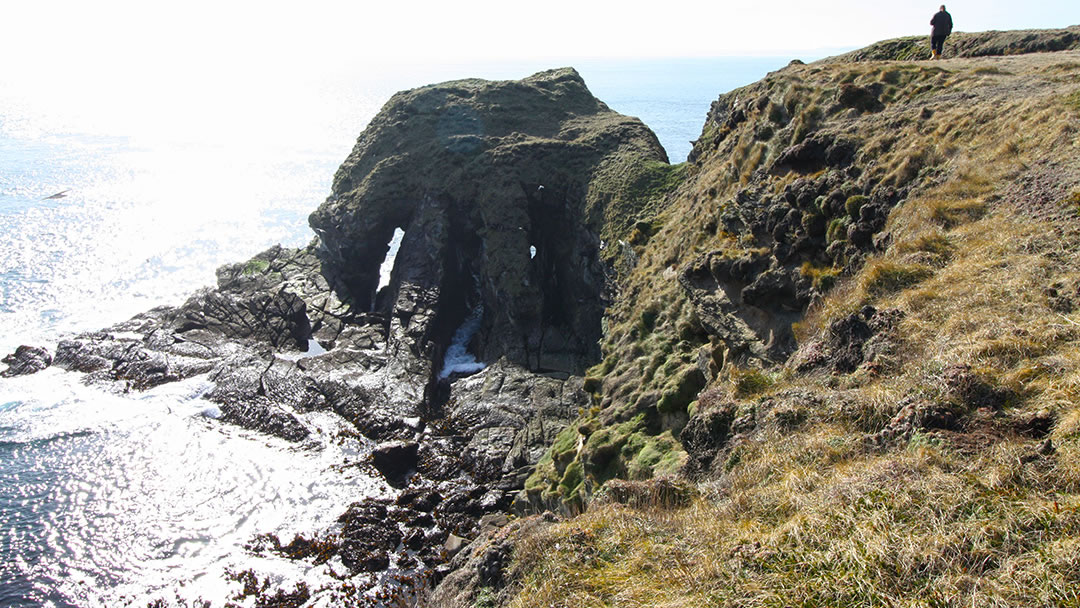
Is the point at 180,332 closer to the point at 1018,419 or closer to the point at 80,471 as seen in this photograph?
the point at 80,471

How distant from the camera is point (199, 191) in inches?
4085

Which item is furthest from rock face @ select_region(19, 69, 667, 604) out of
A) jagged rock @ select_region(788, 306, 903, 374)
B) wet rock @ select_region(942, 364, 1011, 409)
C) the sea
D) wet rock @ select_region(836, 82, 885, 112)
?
wet rock @ select_region(942, 364, 1011, 409)

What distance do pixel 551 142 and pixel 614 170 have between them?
7.24m

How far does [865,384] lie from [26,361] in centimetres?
5688

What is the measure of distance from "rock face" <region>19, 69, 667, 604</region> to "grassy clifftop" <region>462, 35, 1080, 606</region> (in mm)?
12732

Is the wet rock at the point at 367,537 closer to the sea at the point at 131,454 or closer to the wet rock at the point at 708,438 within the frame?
the sea at the point at 131,454

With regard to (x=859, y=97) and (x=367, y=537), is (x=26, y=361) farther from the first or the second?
(x=859, y=97)

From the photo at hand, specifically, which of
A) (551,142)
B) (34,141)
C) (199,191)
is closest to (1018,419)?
(551,142)

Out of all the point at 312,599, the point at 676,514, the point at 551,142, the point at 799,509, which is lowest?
the point at 312,599

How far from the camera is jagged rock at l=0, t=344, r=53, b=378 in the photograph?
1821 inches

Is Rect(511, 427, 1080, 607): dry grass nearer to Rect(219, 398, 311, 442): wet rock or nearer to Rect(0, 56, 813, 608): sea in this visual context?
Rect(0, 56, 813, 608): sea

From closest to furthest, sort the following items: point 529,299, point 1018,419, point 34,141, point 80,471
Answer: point 1018,419
point 80,471
point 529,299
point 34,141

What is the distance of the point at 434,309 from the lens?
152 ft

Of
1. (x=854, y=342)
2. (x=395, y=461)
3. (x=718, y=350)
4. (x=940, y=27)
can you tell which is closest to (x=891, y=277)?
(x=854, y=342)
